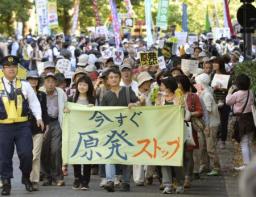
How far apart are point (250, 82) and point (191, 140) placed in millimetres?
2036

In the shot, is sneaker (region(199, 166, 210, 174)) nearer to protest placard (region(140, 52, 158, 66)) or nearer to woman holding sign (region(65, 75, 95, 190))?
woman holding sign (region(65, 75, 95, 190))

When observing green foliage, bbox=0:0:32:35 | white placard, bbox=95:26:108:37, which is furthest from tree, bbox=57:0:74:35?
white placard, bbox=95:26:108:37

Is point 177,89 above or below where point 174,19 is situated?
below

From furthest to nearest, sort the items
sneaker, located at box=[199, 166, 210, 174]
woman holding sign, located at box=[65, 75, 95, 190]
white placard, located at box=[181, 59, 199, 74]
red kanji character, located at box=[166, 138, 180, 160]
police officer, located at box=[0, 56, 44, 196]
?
1. white placard, located at box=[181, 59, 199, 74]
2. sneaker, located at box=[199, 166, 210, 174]
3. woman holding sign, located at box=[65, 75, 95, 190]
4. red kanji character, located at box=[166, 138, 180, 160]
5. police officer, located at box=[0, 56, 44, 196]

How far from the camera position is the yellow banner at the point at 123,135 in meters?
10.7

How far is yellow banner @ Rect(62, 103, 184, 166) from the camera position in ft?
35.1

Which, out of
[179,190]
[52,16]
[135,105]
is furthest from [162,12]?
[179,190]

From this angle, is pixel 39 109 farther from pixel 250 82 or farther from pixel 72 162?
pixel 250 82

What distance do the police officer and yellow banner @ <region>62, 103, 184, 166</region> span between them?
0.51 metres

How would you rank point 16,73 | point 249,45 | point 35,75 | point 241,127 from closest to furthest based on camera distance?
point 16,73, point 35,75, point 241,127, point 249,45

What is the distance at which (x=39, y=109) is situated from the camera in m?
10.8

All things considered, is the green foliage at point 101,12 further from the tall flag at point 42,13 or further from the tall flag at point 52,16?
the tall flag at point 52,16

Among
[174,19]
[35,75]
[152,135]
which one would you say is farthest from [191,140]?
[174,19]

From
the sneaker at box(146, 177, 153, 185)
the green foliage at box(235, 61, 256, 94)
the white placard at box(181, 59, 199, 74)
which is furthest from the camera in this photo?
the white placard at box(181, 59, 199, 74)
